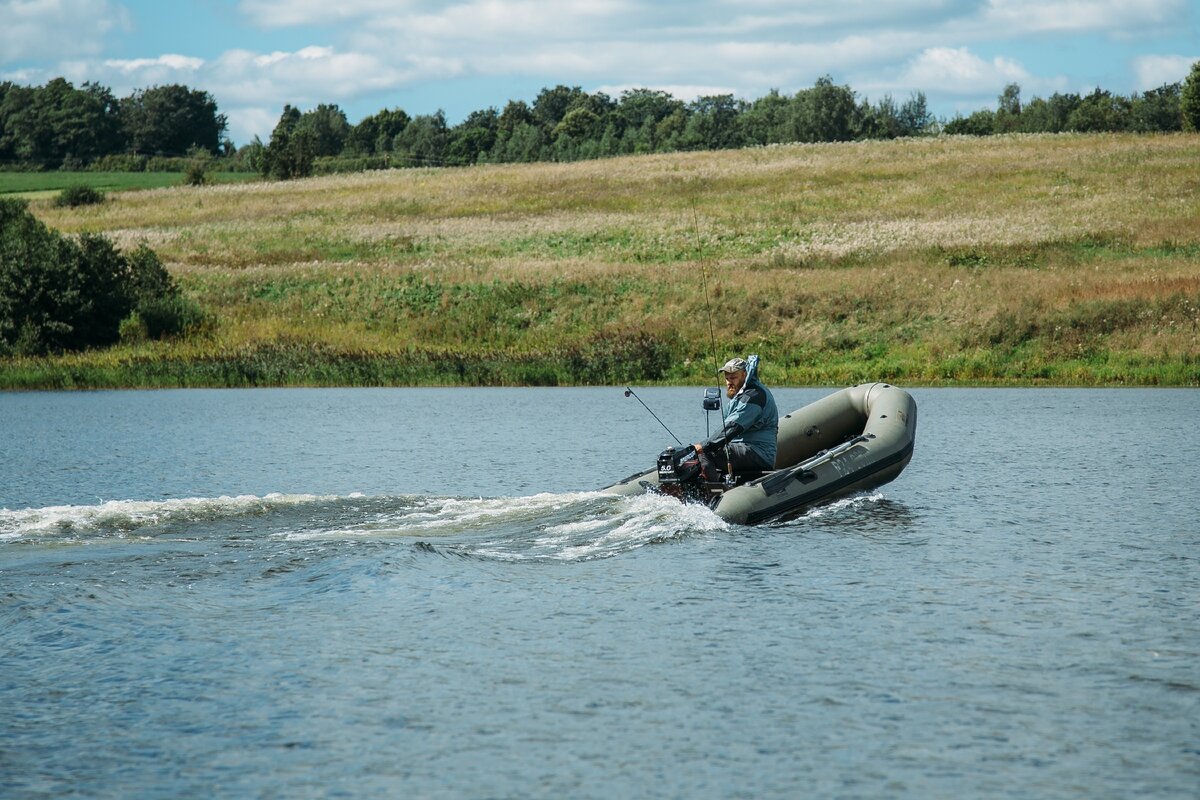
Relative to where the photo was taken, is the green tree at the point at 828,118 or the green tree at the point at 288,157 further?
the green tree at the point at 828,118

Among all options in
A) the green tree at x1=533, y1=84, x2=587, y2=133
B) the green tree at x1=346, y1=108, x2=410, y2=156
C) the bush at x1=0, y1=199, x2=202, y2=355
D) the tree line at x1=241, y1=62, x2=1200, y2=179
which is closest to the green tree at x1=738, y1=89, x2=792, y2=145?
the tree line at x1=241, y1=62, x2=1200, y2=179

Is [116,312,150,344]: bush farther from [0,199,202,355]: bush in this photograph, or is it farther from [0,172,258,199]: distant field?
[0,172,258,199]: distant field

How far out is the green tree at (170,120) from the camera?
140 metres

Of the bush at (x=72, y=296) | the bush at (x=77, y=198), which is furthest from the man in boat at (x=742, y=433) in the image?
the bush at (x=77, y=198)

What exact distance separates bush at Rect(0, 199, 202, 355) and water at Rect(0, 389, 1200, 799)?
2417 centimetres

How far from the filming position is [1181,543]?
13227 mm

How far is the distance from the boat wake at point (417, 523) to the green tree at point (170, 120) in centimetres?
13060

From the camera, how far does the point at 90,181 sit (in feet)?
324

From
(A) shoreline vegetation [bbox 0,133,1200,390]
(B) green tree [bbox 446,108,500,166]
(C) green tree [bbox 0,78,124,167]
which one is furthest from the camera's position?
(B) green tree [bbox 446,108,500,166]

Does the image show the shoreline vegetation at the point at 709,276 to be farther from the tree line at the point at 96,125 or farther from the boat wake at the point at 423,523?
the tree line at the point at 96,125

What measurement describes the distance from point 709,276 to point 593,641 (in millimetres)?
33834

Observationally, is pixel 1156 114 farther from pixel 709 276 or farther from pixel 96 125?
pixel 96 125

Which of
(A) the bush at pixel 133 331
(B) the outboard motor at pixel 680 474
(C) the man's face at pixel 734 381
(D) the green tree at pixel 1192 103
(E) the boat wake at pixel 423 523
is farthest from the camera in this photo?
(D) the green tree at pixel 1192 103

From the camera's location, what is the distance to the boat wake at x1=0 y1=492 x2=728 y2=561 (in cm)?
1298
